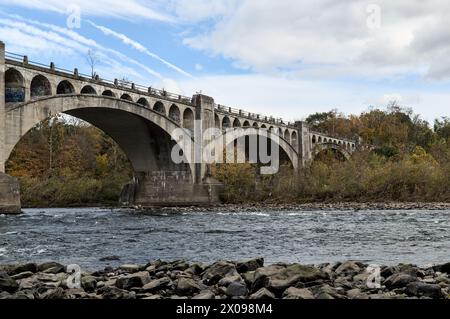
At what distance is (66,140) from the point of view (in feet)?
305

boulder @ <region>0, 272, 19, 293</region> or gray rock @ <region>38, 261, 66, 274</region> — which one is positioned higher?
boulder @ <region>0, 272, 19, 293</region>

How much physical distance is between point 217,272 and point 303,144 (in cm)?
8694

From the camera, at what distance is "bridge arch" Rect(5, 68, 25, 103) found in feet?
135

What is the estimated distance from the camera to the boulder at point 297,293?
9.85m

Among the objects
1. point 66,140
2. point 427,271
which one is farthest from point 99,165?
point 427,271

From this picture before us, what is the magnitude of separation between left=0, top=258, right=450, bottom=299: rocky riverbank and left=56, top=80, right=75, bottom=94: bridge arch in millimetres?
35019

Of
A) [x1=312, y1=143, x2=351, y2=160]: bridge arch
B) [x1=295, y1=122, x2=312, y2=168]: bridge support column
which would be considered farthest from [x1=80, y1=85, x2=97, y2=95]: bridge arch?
[x1=312, y1=143, x2=351, y2=160]: bridge arch

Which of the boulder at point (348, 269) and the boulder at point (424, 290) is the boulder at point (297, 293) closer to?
the boulder at point (424, 290)

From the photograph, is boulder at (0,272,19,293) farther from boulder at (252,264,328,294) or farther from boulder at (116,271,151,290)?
boulder at (252,264,328,294)

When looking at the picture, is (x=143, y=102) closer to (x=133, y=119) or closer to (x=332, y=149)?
(x=133, y=119)

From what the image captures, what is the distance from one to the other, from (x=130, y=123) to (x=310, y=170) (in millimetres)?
30647

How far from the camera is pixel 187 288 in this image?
11219 mm

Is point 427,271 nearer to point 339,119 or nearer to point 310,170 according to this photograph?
point 310,170

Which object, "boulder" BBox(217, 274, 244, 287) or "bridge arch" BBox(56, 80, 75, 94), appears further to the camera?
"bridge arch" BBox(56, 80, 75, 94)
